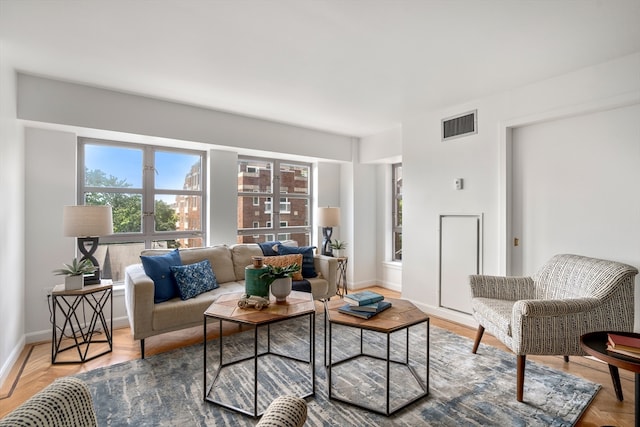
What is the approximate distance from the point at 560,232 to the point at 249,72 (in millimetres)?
3240

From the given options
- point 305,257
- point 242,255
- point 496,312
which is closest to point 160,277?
point 242,255

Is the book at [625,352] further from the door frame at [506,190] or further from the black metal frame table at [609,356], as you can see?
the door frame at [506,190]

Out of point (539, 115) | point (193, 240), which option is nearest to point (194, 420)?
point (193, 240)

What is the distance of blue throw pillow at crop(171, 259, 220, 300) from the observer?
2.96 meters

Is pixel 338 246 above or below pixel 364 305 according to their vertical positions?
above

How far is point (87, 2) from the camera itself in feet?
6.13

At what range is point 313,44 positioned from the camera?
2.33 m

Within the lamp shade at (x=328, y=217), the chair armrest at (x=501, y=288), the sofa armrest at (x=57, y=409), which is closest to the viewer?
the sofa armrest at (x=57, y=409)

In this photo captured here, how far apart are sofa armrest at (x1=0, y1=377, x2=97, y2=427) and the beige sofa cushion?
2550mm

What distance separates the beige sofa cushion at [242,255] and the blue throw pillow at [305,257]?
0.30 meters

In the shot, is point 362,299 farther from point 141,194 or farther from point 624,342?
point 141,194

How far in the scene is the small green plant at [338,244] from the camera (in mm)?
4945

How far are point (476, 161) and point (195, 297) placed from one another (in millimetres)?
3270

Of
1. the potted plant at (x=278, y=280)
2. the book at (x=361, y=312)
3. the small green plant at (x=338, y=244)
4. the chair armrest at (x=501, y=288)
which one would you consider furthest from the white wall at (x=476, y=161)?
the potted plant at (x=278, y=280)
